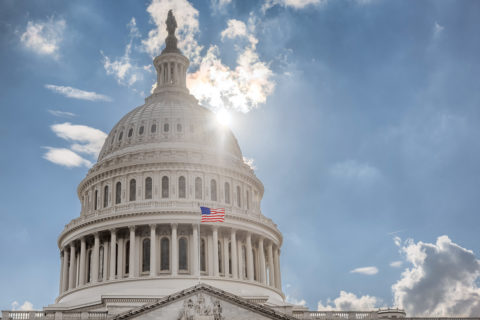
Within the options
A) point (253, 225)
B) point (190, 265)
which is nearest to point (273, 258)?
point (253, 225)

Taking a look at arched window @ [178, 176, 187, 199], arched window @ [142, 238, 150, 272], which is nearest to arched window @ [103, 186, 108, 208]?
arched window @ [142, 238, 150, 272]

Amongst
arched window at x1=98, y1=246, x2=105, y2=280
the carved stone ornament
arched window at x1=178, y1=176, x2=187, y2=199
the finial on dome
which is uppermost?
the finial on dome

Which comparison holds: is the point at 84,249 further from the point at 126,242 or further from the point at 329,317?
the point at 329,317

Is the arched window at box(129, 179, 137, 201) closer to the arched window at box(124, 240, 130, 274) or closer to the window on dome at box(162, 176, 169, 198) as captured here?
the window on dome at box(162, 176, 169, 198)

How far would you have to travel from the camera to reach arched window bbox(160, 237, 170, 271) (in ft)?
247

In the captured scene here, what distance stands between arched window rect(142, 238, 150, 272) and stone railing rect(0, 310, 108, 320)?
15.9 m

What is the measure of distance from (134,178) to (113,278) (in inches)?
526

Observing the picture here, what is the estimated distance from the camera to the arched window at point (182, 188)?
265 ft

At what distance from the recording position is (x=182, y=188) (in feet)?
267

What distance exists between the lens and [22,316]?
196 feet

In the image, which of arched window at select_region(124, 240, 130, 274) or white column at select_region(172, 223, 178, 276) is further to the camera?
arched window at select_region(124, 240, 130, 274)

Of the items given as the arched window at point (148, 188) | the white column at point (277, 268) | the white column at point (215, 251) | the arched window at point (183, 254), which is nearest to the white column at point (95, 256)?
the arched window at point (148, 188)

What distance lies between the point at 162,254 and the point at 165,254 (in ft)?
1.12

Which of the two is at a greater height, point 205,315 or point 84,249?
point 84,249
